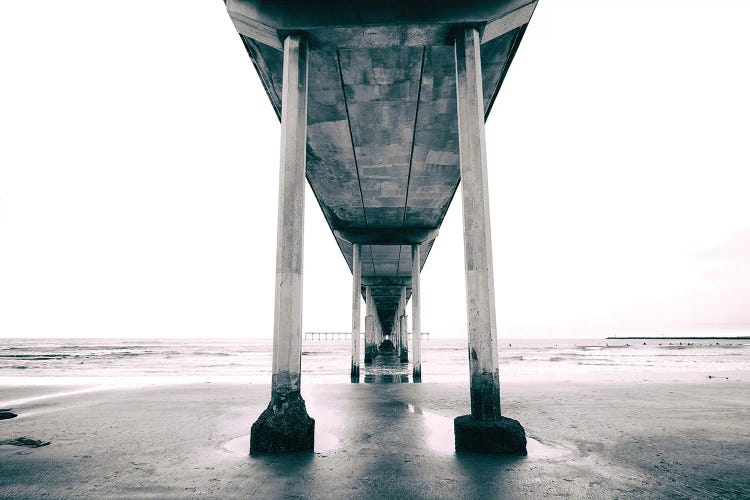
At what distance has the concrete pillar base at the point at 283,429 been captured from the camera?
5133mm

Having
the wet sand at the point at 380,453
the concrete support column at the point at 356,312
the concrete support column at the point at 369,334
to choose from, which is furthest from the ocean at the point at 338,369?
the wet sand at the point at 380,453

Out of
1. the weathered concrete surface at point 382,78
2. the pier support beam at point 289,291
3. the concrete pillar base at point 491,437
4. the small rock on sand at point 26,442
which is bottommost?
the small rock on sand at point 26,442

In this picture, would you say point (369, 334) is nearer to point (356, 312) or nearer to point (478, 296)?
point (356, 312)

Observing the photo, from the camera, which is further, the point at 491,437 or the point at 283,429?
the point at 283,429

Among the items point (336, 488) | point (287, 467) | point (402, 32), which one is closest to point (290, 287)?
point (287, 467)

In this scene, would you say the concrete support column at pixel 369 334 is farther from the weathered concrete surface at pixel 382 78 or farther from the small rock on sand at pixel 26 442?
the small rock on sand at pixel 26 442

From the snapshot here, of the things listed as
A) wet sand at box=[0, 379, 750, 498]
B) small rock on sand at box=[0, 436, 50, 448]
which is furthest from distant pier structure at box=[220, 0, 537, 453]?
small rock on sand at box=[0, 436, 50, 448]

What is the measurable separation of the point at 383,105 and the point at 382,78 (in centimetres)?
103

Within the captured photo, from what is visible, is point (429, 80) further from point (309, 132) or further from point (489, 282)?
point (489, 282)

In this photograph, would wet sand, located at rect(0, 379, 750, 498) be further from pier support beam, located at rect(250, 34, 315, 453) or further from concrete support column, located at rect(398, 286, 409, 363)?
concrete support column, located at rect(398, 286, 409, 363)

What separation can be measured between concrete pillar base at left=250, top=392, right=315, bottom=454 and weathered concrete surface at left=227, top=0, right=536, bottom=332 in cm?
579

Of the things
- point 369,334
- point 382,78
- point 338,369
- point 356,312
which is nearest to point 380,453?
point 382,78

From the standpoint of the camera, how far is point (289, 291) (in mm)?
5766

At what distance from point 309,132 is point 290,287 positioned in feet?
19.2
